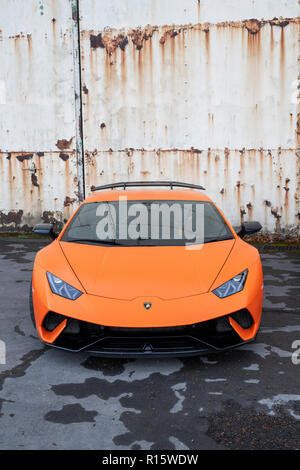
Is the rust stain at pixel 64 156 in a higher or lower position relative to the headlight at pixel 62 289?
higher

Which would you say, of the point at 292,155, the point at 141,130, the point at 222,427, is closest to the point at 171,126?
the point at 141,130

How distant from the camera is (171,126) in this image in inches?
287

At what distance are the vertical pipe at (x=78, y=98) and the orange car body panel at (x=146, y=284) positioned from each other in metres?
4.52

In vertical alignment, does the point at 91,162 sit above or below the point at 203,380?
above

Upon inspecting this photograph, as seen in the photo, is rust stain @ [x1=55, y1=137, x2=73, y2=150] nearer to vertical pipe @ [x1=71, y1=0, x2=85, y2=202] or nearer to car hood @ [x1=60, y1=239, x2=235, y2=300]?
vertical pipe @ [x1=71, y1=0, x2=85, y2=202]

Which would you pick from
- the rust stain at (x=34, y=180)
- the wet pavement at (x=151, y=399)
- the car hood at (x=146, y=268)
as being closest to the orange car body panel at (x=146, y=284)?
the car hood at (x=146, y=268)

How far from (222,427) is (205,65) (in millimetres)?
6507

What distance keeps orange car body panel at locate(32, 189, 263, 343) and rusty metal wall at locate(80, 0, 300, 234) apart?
4.30m

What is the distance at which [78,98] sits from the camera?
293 inches

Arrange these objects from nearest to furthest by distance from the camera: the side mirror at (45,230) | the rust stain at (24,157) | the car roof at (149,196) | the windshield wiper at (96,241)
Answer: the windshield wiper at (96,241)
the side mirror at (45,230)
the car roof at (149,196)
the rust stain at (24,157)

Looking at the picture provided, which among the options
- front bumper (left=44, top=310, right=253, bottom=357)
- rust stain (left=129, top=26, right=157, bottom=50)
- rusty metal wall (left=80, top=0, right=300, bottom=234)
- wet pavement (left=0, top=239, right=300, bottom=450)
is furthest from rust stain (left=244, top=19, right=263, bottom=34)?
front bumper (left=44, top=310, right=253, bottom=357)

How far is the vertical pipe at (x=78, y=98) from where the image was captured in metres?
7.34

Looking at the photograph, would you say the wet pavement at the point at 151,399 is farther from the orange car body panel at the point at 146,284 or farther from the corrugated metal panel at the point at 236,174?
the corrugated metal panel at the point at 236,174
